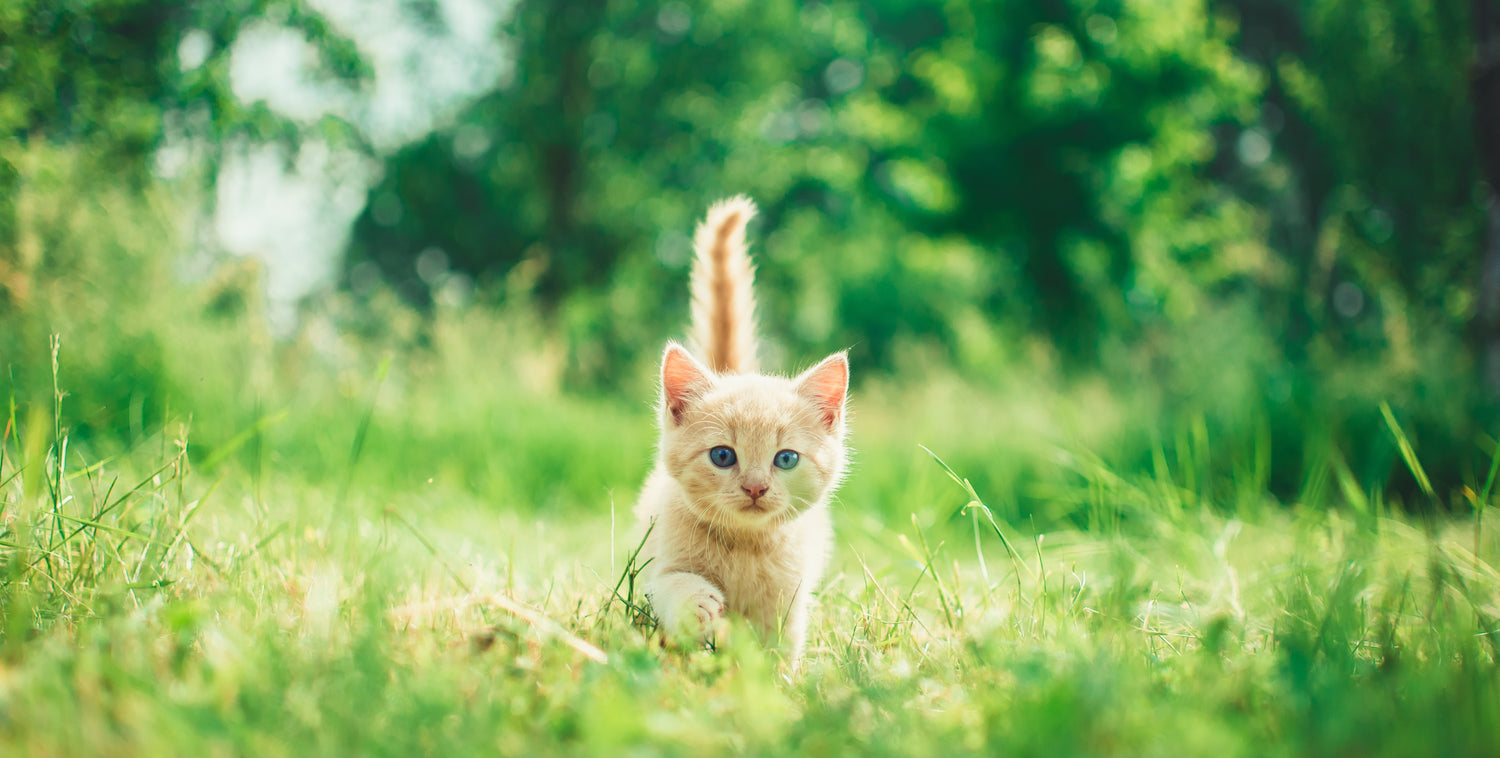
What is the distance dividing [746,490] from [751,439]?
0.40 feet

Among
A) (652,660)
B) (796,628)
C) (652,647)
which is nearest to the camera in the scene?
(652,660)

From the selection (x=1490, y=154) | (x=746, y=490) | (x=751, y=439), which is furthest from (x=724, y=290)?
(x=1490, y=154)

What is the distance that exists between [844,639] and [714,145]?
9.04 metres

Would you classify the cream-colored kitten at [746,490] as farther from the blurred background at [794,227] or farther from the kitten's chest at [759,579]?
the blurred background at [794,227]

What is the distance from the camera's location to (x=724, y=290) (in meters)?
1.97

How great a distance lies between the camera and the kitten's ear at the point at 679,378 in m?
1.62

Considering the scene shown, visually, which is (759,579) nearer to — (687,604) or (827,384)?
(687,604)

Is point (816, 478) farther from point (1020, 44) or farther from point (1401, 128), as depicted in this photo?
point (1020, 44)

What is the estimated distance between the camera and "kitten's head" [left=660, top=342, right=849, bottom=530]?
147 centimetres

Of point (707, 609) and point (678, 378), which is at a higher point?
point (678, 378)

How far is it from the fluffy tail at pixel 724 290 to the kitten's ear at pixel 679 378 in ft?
1.15

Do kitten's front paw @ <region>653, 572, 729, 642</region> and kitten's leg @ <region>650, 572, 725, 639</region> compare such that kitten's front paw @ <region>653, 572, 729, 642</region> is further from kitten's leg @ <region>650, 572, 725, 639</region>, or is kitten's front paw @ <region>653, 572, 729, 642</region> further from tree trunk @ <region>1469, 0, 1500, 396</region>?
tree trunk @ <region>1469, 0, 1500, 396</region>

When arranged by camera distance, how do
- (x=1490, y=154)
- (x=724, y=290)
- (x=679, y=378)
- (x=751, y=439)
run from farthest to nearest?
(x=1490, y=154) → (x=724, y=290) → (x=679, y=378) → (x=751, y=439)

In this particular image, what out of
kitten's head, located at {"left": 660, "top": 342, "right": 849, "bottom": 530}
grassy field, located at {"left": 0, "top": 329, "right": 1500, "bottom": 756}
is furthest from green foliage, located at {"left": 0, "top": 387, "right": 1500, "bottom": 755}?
kitten's head, located at {"left": 660, "top": 342, "right": 849, "bottom": 530}
